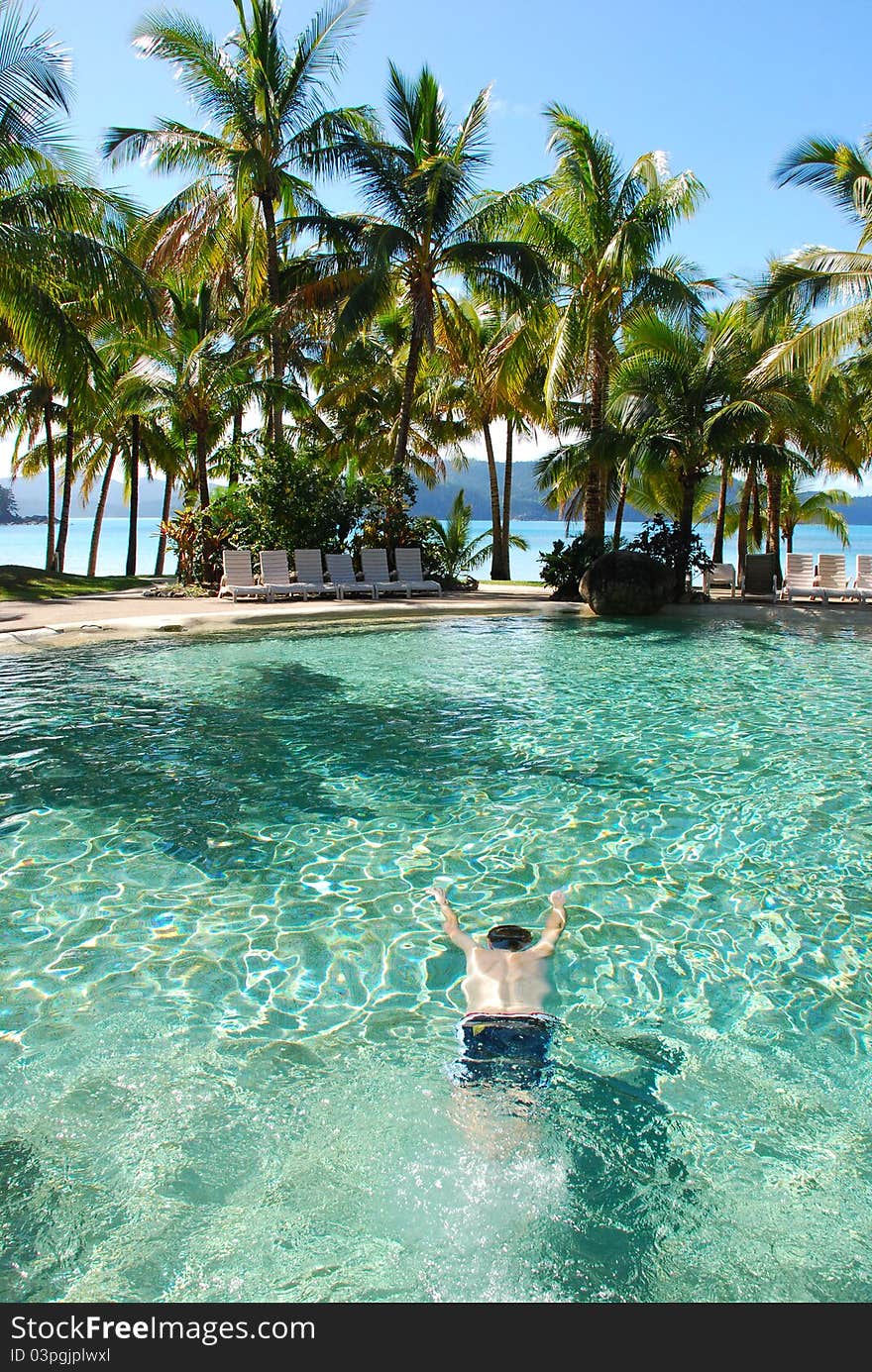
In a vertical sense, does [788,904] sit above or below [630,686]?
below

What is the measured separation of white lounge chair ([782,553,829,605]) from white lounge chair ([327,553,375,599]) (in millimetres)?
8394

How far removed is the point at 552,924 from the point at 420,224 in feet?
58.8

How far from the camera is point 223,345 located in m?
22.3

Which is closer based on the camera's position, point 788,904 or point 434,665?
point 788,904

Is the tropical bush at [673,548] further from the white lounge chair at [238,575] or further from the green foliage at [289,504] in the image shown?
the white lounge chair at [238,575]

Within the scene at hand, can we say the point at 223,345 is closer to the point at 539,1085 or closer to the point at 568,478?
the point at 568,478

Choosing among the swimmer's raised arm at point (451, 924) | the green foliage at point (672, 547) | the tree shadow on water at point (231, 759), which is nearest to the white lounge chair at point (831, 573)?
the green foliage at point (672, 547)

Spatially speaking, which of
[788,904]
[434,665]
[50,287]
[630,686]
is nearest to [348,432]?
[50,287]

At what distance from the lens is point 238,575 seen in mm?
18000

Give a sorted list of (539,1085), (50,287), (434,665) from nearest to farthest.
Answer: (539,1085) → (434,665) → (50,287)

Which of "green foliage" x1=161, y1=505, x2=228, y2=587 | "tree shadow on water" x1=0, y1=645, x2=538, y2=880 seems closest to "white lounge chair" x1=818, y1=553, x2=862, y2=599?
"tree shadow on water" x1=0, y1=645, x2=538, y2=880

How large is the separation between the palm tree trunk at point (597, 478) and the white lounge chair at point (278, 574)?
5889 millimetres
